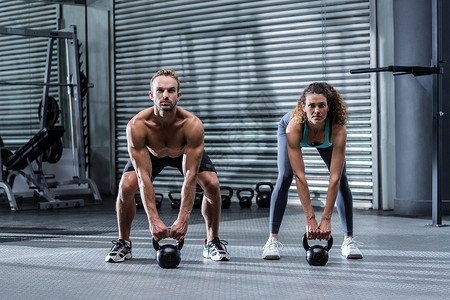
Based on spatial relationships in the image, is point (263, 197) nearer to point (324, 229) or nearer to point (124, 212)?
point (124, 212)

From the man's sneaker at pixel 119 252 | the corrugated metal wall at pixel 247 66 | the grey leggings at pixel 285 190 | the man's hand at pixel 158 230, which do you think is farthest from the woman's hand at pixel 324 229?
the corrugated metal wall at pixel 247 66

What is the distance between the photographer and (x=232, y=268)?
320 centimetres

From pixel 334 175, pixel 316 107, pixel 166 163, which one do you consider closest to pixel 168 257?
pixel 166 163

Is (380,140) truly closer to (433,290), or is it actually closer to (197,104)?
(197,104)

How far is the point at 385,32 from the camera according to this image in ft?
19.3

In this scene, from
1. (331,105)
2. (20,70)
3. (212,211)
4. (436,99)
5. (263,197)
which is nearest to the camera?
(331,105)

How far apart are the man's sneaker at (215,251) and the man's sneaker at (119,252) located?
1.30 ft

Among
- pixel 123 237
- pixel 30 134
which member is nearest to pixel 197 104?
pixel 30 134

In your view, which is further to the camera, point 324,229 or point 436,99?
point 436,99

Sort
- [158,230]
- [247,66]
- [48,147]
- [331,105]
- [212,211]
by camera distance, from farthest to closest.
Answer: [247,66], [48,147], [212,211], [331,105], [158,230]

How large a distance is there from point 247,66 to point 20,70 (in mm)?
2722

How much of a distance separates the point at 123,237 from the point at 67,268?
0.35m

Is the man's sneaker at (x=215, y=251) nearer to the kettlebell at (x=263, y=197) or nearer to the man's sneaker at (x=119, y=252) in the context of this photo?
the man's sneaker at (x=119, y=252)

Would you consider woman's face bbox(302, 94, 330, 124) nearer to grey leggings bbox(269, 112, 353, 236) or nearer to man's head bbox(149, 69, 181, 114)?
grey leggings bbox(269, 112, 353, 236)
